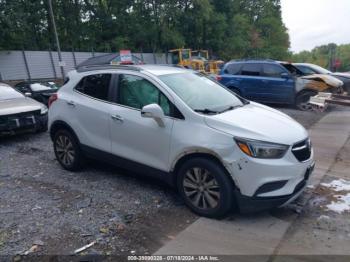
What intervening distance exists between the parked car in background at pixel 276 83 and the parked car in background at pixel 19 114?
707 centimetres

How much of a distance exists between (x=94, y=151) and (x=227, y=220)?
226 centimetres

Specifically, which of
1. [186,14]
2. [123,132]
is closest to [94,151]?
[123,132]

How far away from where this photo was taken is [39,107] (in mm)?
7684

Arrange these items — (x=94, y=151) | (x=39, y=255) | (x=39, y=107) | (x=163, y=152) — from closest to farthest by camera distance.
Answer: (x=39, y=255), (x=163, y=152), (x=94, y=151), (x=39, y=107)

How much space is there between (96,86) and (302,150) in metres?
3.04

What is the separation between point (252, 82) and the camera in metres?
11.4

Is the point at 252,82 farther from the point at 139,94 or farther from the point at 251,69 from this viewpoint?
the point at 139,94

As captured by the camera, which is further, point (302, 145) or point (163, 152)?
point (163, 152)

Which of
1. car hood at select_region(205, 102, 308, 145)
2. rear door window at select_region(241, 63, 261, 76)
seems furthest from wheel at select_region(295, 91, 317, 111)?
car hood at select_region(205, 102, 308, 145)

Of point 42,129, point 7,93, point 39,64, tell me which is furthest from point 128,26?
point 42,129

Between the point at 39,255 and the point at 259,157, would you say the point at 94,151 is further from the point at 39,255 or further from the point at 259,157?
the point at 259,157

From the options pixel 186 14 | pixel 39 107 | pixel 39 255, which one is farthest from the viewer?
pixel 186 14

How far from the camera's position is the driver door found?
383 centimetres

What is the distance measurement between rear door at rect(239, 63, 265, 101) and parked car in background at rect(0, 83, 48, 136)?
714cm
